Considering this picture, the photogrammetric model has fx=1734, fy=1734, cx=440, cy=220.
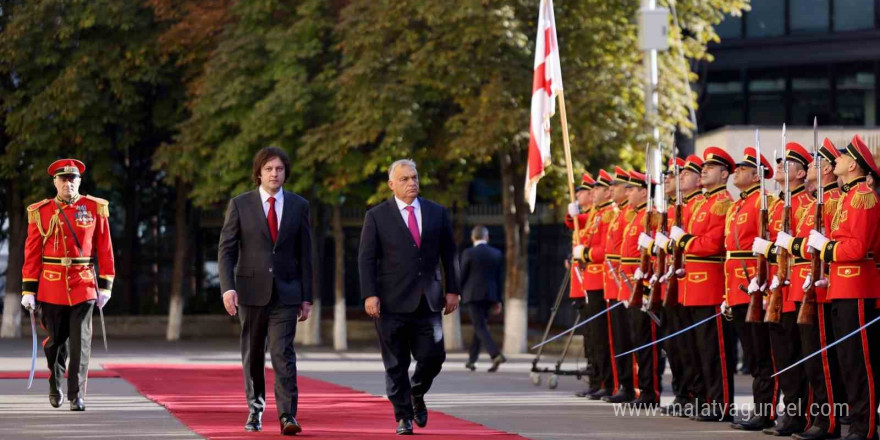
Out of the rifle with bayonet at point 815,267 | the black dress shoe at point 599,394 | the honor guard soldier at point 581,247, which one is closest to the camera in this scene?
the rifle with bayonet at point 815,267

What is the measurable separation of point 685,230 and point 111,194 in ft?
93.5

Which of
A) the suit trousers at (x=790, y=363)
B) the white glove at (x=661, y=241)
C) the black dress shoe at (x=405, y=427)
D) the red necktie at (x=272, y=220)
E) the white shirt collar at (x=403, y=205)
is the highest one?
the white shirt collar at (x=403, y=205)

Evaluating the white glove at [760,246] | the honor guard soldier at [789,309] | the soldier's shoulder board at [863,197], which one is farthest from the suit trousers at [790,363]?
the soldier's shoulder board at [863,197]

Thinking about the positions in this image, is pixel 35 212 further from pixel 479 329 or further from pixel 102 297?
pixel 479 329

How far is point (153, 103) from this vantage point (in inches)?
1453

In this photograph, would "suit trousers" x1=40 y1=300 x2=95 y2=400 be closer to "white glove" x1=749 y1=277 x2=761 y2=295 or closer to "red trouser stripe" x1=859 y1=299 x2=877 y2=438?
"white glove" x1=749 y1=277 x2=761 y2=295

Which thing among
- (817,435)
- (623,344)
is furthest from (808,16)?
(817,435)

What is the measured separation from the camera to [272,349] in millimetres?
13008

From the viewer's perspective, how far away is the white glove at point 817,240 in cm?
1236

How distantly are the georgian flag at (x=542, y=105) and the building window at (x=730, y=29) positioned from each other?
2343 centimetres

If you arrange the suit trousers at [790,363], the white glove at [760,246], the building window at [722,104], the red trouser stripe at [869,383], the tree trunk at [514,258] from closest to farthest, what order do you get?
the red trouser stripe at [869,383], the white glove at [760,246], the suit trousers at [790,363], the tree trunk at [514,258], the building window at [722,104]

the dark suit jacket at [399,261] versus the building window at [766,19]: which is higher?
the building window at [766,19]

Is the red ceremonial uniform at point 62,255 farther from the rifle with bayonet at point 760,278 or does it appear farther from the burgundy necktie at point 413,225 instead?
the rifle with bayonet at point 760,278

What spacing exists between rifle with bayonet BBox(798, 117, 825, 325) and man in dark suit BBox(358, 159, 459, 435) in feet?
8.53
